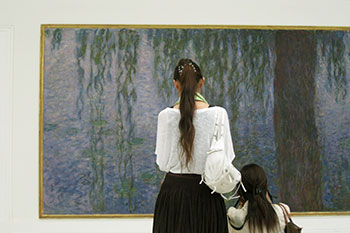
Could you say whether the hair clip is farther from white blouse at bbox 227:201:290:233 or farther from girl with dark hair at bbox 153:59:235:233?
girl with dark hair at bbox 153:59:235:233

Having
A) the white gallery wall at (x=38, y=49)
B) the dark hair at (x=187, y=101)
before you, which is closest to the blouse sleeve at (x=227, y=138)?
the dark hair at (x=187, y=101)

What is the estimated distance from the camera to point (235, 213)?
313 centimetres

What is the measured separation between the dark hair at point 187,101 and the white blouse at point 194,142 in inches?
1.9

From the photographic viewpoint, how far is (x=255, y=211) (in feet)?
9.98

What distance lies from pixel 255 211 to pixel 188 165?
67 centimetres

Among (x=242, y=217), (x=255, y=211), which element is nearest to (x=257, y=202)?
(x=255, y=211)

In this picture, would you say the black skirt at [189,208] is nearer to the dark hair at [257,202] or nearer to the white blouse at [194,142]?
the white blouse at [194,142]

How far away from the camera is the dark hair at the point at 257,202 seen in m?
3.01

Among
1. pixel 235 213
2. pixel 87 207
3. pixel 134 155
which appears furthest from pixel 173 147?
pixel 87 207

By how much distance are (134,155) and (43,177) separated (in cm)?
120

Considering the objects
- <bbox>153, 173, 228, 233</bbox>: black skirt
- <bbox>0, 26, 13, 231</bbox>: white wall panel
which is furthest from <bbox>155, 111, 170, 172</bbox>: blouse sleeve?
<bbox>0, 26, 13, 231</bbox>: white wall panel

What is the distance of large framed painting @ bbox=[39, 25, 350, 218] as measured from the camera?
5.14 metres

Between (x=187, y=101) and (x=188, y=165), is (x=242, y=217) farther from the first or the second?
(x=187, y=101)

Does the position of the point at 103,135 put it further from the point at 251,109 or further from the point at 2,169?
the point at 251,109
